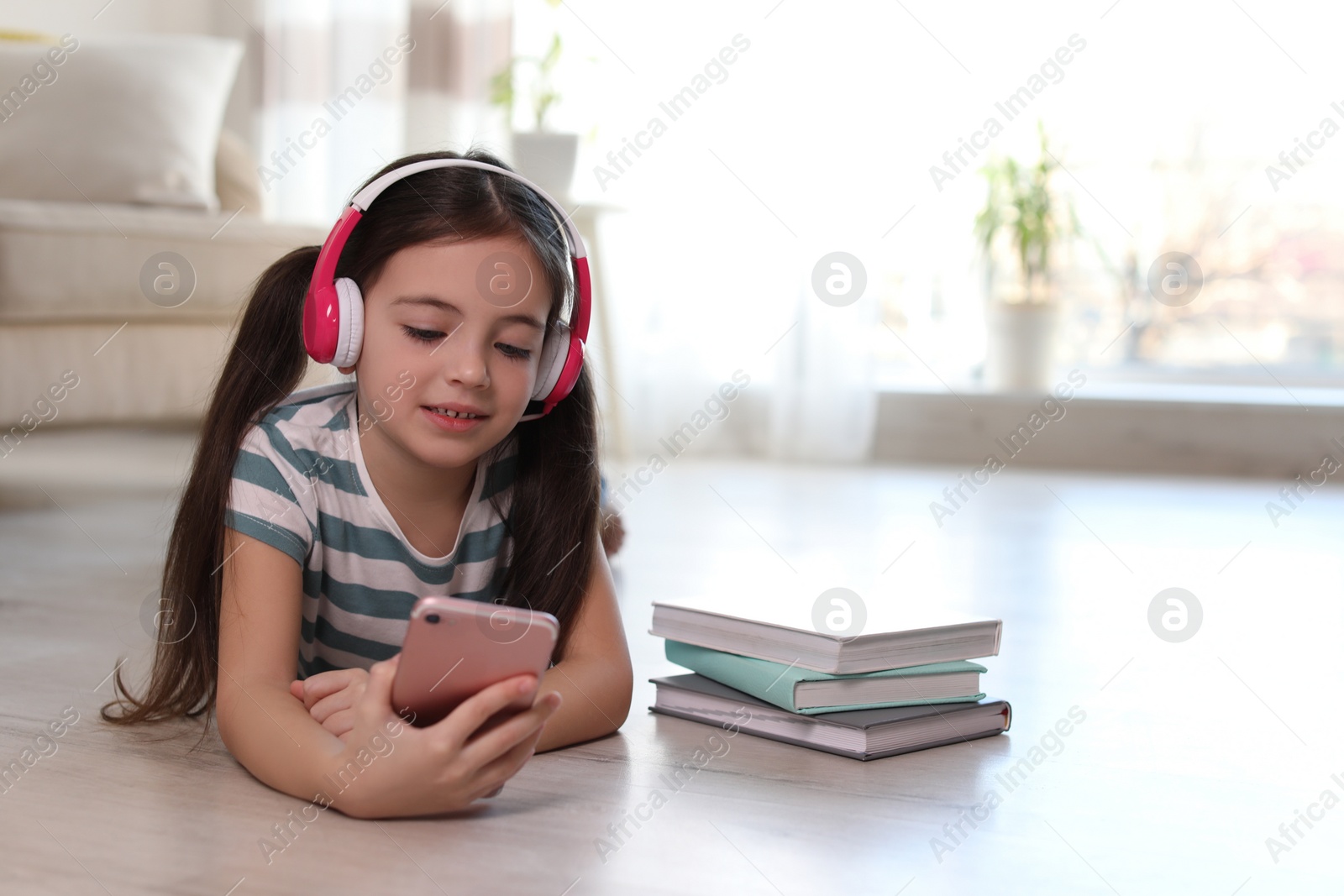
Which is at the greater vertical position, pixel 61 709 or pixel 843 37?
pixel 843 37

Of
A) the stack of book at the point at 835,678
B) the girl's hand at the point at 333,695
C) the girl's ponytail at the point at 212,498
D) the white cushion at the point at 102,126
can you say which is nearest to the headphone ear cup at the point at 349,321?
the girl's ponytail at the point at 212,498

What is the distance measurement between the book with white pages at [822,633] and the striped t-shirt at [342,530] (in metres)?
0.17

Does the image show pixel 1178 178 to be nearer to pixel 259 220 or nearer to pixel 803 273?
pixel 803 273

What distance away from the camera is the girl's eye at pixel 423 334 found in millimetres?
954

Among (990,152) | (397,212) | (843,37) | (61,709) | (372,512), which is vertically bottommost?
(61,709)

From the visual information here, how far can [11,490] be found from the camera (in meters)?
2.42

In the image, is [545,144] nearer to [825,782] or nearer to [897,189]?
[897,189]

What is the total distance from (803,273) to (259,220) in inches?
54.6

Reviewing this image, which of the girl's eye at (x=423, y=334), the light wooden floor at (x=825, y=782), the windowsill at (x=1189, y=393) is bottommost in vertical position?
the light wooden floor at (x=825, y=782)

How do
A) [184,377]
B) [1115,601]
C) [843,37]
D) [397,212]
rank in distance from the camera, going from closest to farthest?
1. [397,212]
2. [1115,601]
3. [184,377]
4. [843,37]

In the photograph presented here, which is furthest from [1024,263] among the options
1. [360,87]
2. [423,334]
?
[423,334]

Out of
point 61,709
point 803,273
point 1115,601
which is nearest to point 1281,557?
point 1115,601

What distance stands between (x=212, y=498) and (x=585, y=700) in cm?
32

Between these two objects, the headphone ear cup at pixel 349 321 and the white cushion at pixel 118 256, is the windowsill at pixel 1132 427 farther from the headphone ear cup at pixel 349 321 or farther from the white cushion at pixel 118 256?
the headphone ear cup at pixel 349 321
